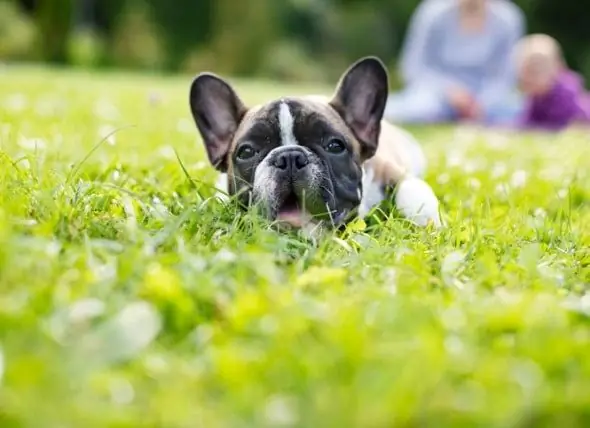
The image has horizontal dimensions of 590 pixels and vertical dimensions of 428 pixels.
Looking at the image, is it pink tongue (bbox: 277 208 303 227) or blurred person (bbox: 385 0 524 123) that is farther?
blurred person (bbox: 385 0 524 123)

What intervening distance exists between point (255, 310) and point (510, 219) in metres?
1.79

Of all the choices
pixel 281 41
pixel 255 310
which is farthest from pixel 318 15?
pixel 255 310

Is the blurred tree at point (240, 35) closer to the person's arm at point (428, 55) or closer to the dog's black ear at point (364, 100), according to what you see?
the person's arm at point (428, 55)

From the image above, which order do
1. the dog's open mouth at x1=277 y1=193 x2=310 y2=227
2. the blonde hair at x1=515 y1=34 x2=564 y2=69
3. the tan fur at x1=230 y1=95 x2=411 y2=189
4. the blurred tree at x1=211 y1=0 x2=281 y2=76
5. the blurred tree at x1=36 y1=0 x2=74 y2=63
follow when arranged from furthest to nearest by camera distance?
the blurred tree at x1=211 y1=0 x2=281 y2=76 < the blurred tree at x1=36 y1=0 x2=74 y2=63 < the blonde hair at x1=515 y1=34 x2=564 y2=69 < the tan fur at x1=230 y1=95 x2=411 y2=189 < the dog's open mouth at x1=277 y1=193 x2=310 y2=227

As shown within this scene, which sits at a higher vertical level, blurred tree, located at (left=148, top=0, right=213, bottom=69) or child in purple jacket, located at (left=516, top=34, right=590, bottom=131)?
child in purple jacket, located at (left=516, top=34, right=590, bottom=131)

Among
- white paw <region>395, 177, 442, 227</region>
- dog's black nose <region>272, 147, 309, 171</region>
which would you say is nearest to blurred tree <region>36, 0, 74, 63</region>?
white paw <region>395, 177, 442, 227</region>

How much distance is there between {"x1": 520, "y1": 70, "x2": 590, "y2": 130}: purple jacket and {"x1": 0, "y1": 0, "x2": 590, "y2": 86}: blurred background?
1401 centimetres

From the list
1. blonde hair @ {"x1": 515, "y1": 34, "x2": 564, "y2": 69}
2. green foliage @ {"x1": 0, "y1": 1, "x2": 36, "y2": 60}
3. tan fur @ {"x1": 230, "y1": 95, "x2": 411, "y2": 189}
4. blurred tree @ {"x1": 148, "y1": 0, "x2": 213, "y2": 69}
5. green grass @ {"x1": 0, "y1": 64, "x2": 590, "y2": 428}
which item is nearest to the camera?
green grass @ {"x1": 0, "y1": 64, "x2": 590, "y2": 428}

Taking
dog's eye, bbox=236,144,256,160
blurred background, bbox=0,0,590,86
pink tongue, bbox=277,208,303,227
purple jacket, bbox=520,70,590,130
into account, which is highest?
dog's eye, bbox=236,144,256,160

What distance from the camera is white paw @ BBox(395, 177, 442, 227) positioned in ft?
10.8

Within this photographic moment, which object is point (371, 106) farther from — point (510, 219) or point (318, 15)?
point (318, 15)

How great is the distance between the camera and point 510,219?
3336 mm

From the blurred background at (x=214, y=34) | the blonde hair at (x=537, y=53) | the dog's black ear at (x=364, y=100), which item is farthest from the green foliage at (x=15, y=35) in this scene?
the dog's black ear at (x=364, y=100)

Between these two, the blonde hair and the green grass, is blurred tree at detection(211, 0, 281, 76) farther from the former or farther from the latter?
the green grass
